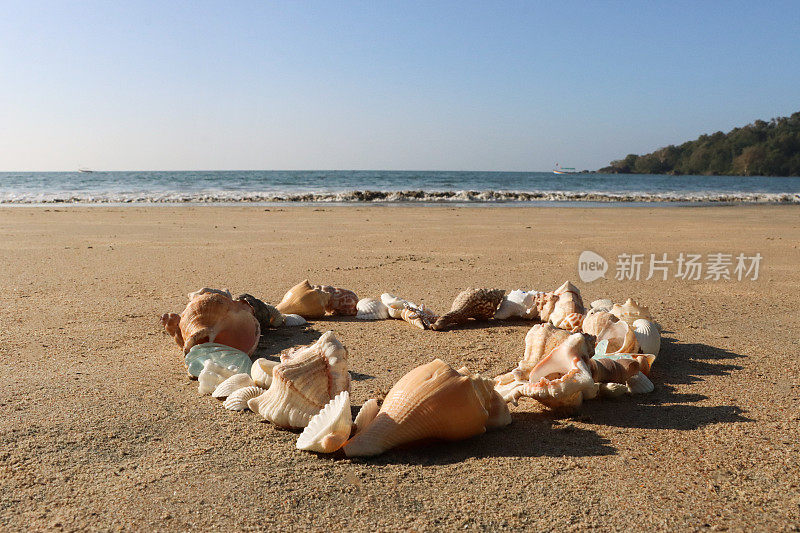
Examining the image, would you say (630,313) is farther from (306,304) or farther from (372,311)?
(306,304)

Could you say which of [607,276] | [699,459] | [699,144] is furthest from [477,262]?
[699,144]

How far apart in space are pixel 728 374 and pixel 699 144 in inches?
3541

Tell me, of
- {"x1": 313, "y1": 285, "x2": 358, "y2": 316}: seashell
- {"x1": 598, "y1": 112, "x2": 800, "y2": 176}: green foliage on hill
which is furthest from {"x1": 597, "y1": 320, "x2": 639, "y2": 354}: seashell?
{"x1": 598, "y1": 112, "x2": 800, "y2": 176}: green foliage on hill

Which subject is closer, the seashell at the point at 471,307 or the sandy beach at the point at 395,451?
the sandy beach at the point at 395,451

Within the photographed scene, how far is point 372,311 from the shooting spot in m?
4.36

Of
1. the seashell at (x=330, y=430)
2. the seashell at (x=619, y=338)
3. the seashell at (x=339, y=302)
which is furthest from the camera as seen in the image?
the seashell at (x=339, y=302)

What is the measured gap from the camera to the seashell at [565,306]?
387cm

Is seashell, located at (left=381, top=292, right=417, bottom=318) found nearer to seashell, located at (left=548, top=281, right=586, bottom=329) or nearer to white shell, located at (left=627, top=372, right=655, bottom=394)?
seashell, located at (left=548, top=281, right=586, bottom=329)

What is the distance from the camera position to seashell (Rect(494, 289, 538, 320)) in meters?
4.24

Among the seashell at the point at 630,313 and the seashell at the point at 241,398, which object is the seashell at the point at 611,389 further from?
the seashell at the point at 241,398

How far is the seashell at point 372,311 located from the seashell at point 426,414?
203 cm

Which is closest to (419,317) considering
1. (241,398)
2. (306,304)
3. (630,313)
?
(306,304)

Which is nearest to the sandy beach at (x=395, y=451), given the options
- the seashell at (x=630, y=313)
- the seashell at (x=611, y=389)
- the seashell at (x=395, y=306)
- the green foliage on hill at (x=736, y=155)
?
the seashell at (x=611, y=389)

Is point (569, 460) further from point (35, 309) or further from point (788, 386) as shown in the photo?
point (35, 309)
